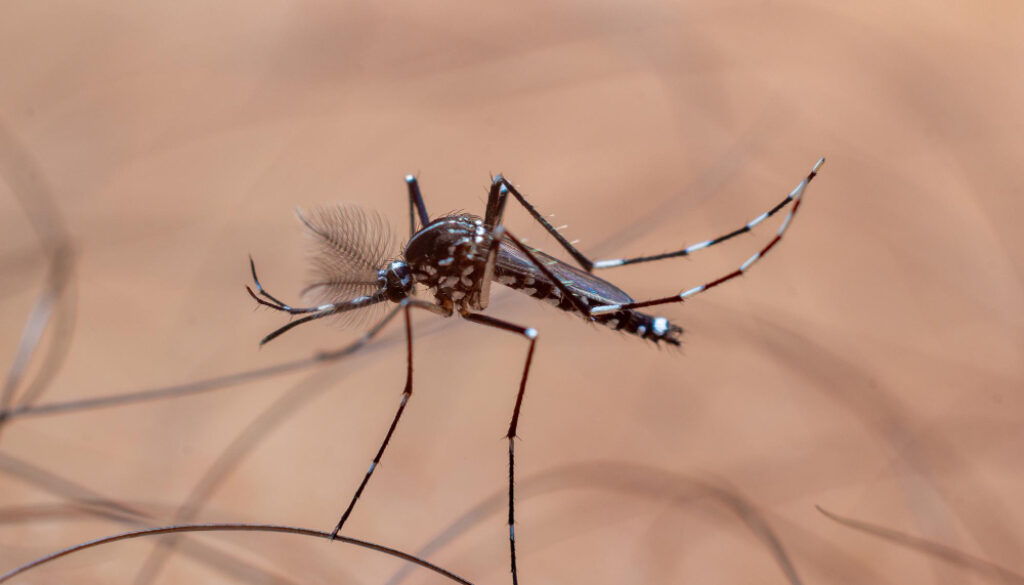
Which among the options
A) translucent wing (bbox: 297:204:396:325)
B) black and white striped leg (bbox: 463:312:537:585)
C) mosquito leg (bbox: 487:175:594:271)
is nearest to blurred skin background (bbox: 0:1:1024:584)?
black and white striped leg (bbox: 463:312:537:585)

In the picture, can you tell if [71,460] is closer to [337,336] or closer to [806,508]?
[337,336]

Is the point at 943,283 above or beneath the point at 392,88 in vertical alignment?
beneath

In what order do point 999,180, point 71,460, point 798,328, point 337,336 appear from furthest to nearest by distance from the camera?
point 999,180 → point 337,336 → point 798,328 → point 71,460

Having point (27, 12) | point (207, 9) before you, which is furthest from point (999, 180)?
point (27, 12)

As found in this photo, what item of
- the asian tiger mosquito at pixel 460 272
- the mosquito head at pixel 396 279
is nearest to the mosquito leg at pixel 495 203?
the asian tiger mosquito at pixel 460 272

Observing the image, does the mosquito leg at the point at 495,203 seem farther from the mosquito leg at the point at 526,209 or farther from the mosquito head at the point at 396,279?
the mosquito head at the point at 396,279

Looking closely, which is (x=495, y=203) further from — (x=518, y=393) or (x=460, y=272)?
(x=518, y=393)

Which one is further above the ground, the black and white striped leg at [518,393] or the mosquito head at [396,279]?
the mosquito head at [396,279]
